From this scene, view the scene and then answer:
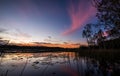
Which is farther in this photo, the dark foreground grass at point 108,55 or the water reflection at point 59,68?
the dark foreground grass at point 108,55

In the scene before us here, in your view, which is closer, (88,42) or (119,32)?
(119,32)

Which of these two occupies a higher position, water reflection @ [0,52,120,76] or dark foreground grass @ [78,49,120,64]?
dark foreground grass @ [78,49,120,64]

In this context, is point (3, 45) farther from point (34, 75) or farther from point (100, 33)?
point (100, 33)

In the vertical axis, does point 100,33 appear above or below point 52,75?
above

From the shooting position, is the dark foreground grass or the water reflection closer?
the water reflection

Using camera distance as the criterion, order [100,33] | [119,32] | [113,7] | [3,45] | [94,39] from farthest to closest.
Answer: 1. [94,39]
2. [100,33]
3. [119,32]
4. [113,7]
5. [3,45]

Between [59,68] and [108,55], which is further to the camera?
[108,55]

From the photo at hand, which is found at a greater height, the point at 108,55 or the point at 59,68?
the point at 108,55

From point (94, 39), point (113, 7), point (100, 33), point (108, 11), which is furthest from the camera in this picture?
point (94, 39)

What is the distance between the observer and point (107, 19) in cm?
1538

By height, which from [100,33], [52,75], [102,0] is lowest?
[52,75]

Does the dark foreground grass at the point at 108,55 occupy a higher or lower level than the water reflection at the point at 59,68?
higher

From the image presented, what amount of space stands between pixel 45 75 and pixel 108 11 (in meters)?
7.33

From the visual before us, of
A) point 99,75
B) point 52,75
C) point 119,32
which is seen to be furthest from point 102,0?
point 52,75
